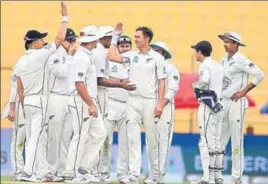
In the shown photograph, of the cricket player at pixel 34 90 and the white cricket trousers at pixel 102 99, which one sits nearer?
the cricket player at pixel 34 90

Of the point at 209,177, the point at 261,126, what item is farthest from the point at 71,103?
the point at 261,126

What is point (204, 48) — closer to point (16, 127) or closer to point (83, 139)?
point (83, 139)

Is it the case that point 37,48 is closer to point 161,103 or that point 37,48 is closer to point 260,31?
point 161,103

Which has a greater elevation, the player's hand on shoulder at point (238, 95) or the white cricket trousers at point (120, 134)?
the player's hand on shoulder at point (238, 95)

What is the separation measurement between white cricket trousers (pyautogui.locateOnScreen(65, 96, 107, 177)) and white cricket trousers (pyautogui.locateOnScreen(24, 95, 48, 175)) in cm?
59

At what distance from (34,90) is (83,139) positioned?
110 cm

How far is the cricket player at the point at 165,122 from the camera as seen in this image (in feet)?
49.5

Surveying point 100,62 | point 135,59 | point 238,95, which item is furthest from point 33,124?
point 238,95

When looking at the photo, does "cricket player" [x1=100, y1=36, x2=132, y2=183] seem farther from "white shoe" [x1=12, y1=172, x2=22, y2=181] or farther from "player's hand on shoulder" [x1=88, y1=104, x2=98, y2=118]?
"player's hand on shoulder" [x1=88, y1=104, x2=98, y2=118]

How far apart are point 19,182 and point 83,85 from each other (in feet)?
5.01

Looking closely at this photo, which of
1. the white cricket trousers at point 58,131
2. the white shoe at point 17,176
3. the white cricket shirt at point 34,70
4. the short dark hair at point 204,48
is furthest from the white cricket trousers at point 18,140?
the short dark hair at point 204,48

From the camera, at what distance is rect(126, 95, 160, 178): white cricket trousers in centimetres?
1463

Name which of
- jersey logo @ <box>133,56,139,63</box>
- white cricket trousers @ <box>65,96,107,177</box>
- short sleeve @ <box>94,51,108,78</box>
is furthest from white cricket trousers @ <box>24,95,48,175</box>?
jersey logo @ <box>133,56,139,63</box>

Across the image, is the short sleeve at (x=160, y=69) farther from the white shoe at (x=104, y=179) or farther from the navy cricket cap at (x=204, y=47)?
the white shoe at (x=104, y=179)
